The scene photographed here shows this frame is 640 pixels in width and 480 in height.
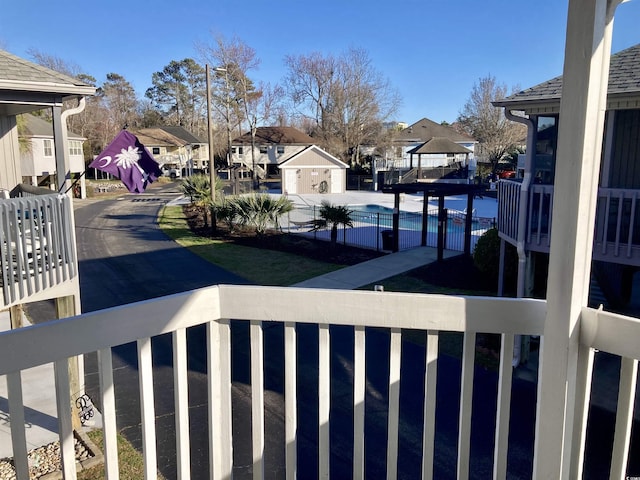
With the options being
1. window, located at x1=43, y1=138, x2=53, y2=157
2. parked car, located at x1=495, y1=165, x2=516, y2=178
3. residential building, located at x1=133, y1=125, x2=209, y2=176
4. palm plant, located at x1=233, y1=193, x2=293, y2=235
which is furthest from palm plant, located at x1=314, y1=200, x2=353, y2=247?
residential building, located at x1=133, y1=125, x2=209, y2=176

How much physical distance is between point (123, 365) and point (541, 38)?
7390 mm

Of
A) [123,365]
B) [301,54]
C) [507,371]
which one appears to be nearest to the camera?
[507,371]

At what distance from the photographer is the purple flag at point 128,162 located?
657 centimetres

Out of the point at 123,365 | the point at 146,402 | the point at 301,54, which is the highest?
the point at 301,54

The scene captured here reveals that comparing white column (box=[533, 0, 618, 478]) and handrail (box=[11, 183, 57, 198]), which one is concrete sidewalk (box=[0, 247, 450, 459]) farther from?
handrail (box=[11, 183, 57, 198])

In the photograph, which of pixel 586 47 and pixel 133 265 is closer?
pixel 586 47

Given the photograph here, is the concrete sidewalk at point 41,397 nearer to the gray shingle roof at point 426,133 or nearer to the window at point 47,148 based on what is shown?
the window at point 47,148

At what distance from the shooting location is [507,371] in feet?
6.00

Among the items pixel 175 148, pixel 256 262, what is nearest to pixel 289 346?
pixel 256 262

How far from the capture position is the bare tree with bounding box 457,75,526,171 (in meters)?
40.1

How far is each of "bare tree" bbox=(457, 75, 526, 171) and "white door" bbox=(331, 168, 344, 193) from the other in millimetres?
11746

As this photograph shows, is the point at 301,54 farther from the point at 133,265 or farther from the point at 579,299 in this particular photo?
the point at 579,299

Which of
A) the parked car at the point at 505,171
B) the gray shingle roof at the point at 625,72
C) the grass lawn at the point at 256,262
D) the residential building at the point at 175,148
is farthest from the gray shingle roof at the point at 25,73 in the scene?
the residential building at the point at 175,148

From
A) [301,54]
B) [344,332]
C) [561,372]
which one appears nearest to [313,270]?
[344,332]
